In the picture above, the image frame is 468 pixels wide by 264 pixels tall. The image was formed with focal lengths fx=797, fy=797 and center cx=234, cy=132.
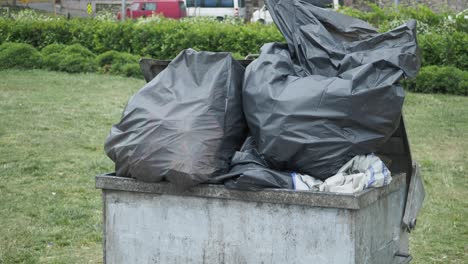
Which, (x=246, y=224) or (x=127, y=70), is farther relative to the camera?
(x=127, y=70)

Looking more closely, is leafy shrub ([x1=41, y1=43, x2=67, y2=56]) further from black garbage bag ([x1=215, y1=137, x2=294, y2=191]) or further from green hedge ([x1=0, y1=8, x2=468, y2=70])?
black garbage bag ([x1=215, y1=137, x2=294, y2=191])

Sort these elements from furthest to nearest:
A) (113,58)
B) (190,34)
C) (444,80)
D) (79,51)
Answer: (79,51)
(113,58)
(190,34)
(444,80)

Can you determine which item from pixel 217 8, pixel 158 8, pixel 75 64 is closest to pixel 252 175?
pixel 75 64

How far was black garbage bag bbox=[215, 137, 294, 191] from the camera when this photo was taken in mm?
3842

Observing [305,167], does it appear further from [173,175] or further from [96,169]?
[96,169]

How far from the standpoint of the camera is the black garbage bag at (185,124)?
393 cm

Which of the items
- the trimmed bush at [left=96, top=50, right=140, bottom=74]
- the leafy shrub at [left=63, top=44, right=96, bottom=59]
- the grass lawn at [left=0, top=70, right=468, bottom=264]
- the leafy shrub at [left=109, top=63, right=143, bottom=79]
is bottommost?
the grass lawn at [left=0, top=70, right=468, bottom=264]

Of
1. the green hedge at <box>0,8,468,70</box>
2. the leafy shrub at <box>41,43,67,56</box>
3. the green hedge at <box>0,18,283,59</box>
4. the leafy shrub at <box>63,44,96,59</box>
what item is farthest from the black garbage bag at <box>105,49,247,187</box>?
the leafy shrub at <box>41,43,67,56</box>

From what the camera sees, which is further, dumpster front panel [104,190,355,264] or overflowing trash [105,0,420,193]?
overflowing trash [105,0,420,193]

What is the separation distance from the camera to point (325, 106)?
3867 mm

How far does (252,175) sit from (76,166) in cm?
534

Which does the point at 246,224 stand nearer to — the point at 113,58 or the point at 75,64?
the point at 75,64

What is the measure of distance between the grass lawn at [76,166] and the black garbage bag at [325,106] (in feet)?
8.48

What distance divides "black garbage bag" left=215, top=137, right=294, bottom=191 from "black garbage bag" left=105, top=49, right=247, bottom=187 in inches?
2.8
